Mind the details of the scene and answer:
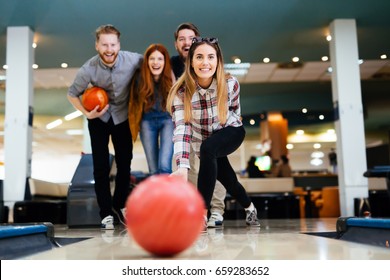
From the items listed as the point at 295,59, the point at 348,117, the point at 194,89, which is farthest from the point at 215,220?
the point at 295,59

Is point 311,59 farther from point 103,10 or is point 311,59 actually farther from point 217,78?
point 217,78

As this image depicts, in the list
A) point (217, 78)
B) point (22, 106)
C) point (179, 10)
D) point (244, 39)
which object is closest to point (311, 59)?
A: point (244, 39)

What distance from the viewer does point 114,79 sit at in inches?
133

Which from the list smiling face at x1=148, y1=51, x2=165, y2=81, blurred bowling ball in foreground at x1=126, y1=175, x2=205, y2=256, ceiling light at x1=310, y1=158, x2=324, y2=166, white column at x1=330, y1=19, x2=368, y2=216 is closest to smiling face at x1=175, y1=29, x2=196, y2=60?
smiling face at x1=148, y1=51, x2=165, y2=81

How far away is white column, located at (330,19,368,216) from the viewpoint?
23.4 feet

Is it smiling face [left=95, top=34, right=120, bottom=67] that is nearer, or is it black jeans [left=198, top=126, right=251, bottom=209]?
black jeans [left=198, top=126, right=251, bottom=209]

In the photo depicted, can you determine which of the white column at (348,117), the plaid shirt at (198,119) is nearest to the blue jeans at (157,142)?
the plaid shirt at (198,119)

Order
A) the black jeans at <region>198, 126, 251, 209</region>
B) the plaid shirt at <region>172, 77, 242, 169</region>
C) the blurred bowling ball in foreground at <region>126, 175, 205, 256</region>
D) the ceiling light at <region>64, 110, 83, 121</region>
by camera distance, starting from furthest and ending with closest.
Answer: the ceiling light at <region>64, 110, 83, 121</region> < the plaid shirt at <region>172, 77, 242, 169</region> < the black jeans at <region>198, 126, 251, 209</region> < the blurred bowling ball in foreground at <region>126, 175, 205, 256</region>

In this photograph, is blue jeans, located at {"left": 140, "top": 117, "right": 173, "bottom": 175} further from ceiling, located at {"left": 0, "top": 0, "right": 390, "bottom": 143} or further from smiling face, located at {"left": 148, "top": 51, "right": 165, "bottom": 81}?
ceiling, located at {"left": 0, "top": 0, "right": 390, "bottom": 143}

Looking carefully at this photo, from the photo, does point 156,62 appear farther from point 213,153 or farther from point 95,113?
point 213,153

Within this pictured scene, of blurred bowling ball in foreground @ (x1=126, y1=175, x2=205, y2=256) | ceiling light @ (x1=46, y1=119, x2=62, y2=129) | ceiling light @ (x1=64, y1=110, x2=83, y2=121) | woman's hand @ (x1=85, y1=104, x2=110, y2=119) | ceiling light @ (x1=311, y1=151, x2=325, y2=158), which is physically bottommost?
blurred bowling ball in foreground @ (x1=126, y1=175, x2=205, y2=256)

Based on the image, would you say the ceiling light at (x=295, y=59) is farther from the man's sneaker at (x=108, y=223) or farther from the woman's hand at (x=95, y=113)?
the man's sneaker at (x=108, y=223)

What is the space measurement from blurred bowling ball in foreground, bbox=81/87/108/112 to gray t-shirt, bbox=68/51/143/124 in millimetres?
74
